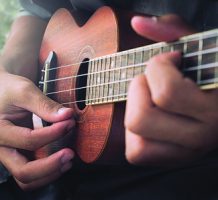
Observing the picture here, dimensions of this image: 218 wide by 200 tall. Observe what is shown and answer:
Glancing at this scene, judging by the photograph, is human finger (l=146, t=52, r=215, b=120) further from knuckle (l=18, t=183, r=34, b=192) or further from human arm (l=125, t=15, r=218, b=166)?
knuckle (l=18, t=183, r=34, b=192)

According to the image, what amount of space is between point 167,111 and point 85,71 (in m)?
0.38

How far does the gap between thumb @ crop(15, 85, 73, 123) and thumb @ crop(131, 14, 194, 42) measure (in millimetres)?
312

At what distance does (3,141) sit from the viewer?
3.31ft

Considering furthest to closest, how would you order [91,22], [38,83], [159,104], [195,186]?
[38,83] < [91,22] < [195,186] < [159,104]

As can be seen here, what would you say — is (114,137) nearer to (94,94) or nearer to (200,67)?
(94,94)

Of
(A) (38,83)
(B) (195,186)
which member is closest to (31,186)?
(A) (38,83)

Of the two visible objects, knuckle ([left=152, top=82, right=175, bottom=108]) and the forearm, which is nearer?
knuckle ([left=152, top=82, right=175, bottom=108])

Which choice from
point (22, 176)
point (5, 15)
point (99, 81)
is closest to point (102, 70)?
point (99, 81)

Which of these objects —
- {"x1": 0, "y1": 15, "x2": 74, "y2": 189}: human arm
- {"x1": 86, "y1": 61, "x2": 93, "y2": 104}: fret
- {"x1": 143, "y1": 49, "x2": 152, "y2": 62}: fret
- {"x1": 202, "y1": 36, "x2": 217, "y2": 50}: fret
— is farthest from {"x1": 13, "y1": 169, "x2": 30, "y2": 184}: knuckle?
{"x1": 202, "y1": 36, "x2": 217, "y2": 50}: fret

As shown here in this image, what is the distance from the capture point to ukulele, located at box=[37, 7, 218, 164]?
604 millimetres

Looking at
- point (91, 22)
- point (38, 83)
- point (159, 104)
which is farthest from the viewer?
point (38, 83)

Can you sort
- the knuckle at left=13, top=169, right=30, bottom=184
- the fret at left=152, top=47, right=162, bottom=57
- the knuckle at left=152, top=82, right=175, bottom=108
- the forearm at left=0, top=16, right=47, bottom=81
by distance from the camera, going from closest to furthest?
the knuckle at left=152, top=82, right=175, bottom=108 < the fret at left=152, top=47, right=162, bottom=57 < the knuckle at left=13, top=169, right=30, bottom=184 < the forearm at left=0, top=16, right=47, bottom=81

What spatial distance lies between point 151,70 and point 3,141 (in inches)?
21.7

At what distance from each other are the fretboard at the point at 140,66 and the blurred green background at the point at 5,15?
1.76 m
